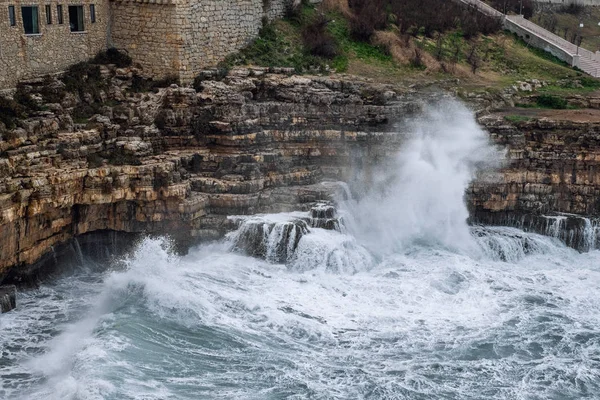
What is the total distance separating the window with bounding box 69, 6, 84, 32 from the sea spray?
1172cm

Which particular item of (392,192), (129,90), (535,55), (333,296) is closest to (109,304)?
(333,296)

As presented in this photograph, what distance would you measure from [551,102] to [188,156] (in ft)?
54.3

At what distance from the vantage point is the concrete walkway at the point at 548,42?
48094 mm

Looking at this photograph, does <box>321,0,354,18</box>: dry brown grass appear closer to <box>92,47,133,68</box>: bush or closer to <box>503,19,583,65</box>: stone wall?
<box>503,19,583,65</box>: stone wall

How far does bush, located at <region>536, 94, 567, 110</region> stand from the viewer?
42625mm

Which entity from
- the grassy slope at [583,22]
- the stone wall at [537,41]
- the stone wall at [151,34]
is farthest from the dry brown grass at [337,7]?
the grassy slope at [583,22]

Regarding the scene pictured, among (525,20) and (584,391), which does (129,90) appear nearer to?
(584,391)

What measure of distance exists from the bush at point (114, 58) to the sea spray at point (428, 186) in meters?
9.87

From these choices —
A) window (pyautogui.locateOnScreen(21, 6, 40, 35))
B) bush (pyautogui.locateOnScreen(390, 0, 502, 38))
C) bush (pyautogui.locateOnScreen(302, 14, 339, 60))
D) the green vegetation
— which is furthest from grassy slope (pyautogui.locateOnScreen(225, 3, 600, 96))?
window (pyautogui.locateOnScreen(21, 6, 40, 35))

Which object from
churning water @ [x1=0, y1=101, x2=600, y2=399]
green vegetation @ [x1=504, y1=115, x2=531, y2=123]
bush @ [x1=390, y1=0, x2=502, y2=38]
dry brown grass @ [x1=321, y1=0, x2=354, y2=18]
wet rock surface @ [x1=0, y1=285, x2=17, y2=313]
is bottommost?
churning water @ [x1=0, y1=101, x2=600, y2=399]

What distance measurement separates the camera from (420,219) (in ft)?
123

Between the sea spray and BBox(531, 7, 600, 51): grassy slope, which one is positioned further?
BBox(531, 7, 600, 51): grassy slope

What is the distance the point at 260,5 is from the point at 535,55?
1502cm

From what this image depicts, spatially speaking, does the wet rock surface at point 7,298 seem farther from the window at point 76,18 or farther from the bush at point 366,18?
the bush at point 366,18
